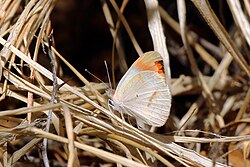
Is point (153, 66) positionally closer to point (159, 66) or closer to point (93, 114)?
point (159, 66)

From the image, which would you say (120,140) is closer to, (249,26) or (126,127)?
(126,127)

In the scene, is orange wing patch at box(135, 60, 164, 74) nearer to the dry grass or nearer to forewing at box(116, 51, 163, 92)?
forewing at box(116, 51, 163, 92)

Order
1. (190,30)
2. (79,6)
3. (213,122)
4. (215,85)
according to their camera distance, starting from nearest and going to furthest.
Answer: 1. (213,122)
2. (215,85)
3. (190,30)
4. (79,6)

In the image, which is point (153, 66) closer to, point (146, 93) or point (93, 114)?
point (146, 93)

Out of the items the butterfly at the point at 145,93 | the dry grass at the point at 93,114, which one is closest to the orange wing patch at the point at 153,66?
the butterfly at the point at 145,93

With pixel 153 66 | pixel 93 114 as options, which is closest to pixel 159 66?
pixel 153 66

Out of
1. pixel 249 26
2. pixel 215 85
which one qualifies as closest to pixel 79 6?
pixel 215 85

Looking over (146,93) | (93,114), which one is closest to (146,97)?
(146,93)

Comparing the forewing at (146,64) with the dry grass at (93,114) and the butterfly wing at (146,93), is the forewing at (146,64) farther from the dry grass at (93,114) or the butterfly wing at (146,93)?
the dry grass at (93,114)
